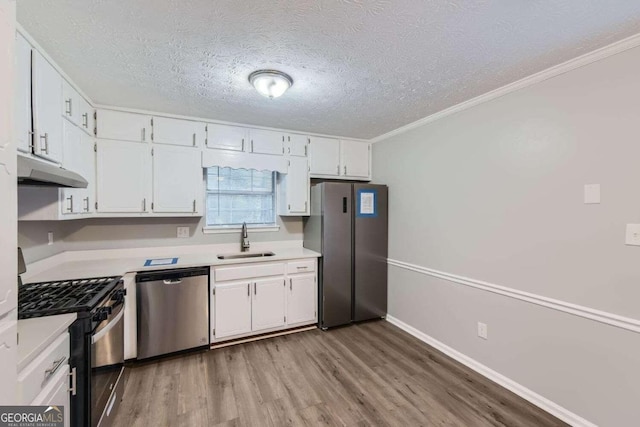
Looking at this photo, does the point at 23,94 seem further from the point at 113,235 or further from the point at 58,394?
the point at 113,235

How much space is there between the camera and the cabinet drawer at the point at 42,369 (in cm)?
98

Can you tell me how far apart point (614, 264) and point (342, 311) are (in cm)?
240

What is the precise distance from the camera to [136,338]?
2.45m

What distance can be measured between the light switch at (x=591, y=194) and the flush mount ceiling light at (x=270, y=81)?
215 centimetres

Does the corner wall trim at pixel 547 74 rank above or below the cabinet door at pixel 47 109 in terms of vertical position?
above

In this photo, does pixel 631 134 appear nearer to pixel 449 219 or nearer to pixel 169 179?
pixel 449 219

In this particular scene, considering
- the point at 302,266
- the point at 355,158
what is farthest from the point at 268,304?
the point at 355,158

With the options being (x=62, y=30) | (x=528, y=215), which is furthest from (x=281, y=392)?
(x=62, y=30)

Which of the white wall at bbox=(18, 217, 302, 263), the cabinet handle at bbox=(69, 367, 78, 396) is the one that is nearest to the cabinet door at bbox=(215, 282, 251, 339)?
the white wall at bbox=(18, 217, 302, 263)

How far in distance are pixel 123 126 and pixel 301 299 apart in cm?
259

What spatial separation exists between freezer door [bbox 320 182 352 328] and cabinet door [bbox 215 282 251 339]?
0.88 meters

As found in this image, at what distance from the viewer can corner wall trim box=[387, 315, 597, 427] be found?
1808 mm

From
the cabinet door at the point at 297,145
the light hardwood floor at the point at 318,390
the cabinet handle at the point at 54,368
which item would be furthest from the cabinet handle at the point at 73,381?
the cabinet door at the point at 297,145

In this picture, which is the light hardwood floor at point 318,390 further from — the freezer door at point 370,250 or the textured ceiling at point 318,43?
the textured ceiling at point 318,43
